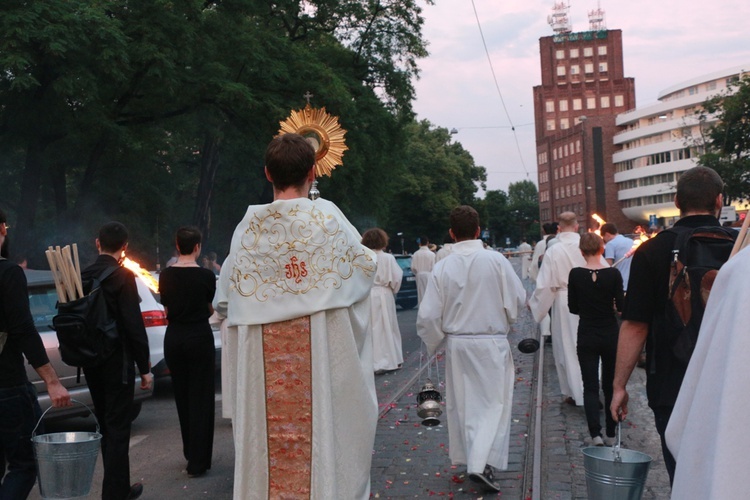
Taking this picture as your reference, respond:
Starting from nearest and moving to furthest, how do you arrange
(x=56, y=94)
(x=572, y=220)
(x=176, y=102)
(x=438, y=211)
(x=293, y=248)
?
(x=293, y=248)
(x=572, y=220)
(x=56, y=94)
(x=176, y=102)
(x=438, y=211)

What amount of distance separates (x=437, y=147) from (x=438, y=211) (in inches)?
314

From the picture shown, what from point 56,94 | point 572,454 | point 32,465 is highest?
point 56,94

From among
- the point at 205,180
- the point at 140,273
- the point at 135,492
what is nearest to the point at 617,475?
the point at 135,492

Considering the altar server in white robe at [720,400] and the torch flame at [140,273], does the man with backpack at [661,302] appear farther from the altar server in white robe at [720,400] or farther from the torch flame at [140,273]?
the torch flame at [140,273]

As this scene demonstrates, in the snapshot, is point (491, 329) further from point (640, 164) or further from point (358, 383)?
point (640, 164)

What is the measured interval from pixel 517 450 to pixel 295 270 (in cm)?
418

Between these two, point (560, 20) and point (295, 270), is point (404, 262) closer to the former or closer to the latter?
point (295, 270)

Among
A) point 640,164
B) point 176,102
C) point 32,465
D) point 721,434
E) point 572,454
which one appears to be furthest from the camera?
point 640,164

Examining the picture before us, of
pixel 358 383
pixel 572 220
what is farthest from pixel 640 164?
pixel 358 383

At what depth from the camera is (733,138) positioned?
33.3 m

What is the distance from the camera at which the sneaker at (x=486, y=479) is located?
6.25m

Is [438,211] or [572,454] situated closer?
[572,454]

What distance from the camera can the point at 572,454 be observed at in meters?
7.59

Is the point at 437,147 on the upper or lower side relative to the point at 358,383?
upper
